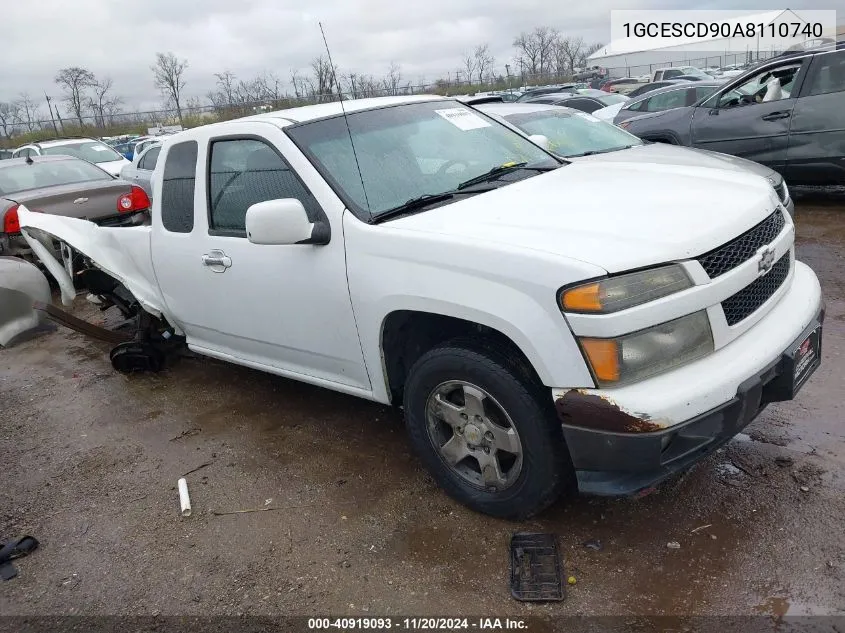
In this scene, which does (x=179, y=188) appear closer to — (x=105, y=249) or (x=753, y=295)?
(x=105, y=249)

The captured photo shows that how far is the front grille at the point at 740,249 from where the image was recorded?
2469mm

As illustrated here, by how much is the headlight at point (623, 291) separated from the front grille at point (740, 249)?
0.57 feet

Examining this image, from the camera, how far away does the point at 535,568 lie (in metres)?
2.65

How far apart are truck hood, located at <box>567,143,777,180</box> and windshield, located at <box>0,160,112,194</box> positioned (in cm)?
659

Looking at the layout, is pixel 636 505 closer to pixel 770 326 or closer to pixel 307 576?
pixel 770 326

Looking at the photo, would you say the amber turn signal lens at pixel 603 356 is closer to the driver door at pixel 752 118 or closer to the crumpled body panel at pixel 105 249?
the crumpled body panel at pixel 105 249

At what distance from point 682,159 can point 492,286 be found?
244 centimetres

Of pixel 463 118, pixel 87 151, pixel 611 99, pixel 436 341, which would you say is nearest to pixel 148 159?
pixel 87 151

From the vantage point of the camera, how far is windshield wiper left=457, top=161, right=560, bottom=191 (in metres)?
3.38

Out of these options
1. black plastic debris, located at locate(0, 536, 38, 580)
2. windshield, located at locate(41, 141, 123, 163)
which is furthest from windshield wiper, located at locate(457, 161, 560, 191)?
windshield, located at locate(41, 141, 123, 163)

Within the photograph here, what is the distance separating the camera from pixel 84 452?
414cm

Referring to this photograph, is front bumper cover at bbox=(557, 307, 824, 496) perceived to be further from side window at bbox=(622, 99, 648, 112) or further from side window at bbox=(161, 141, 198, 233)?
side window at bbox=(622, 99, 648, 112)

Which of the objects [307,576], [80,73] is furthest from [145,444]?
[80,73]

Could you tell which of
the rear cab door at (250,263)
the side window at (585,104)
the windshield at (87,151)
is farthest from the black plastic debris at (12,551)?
the side window at (585,104)
